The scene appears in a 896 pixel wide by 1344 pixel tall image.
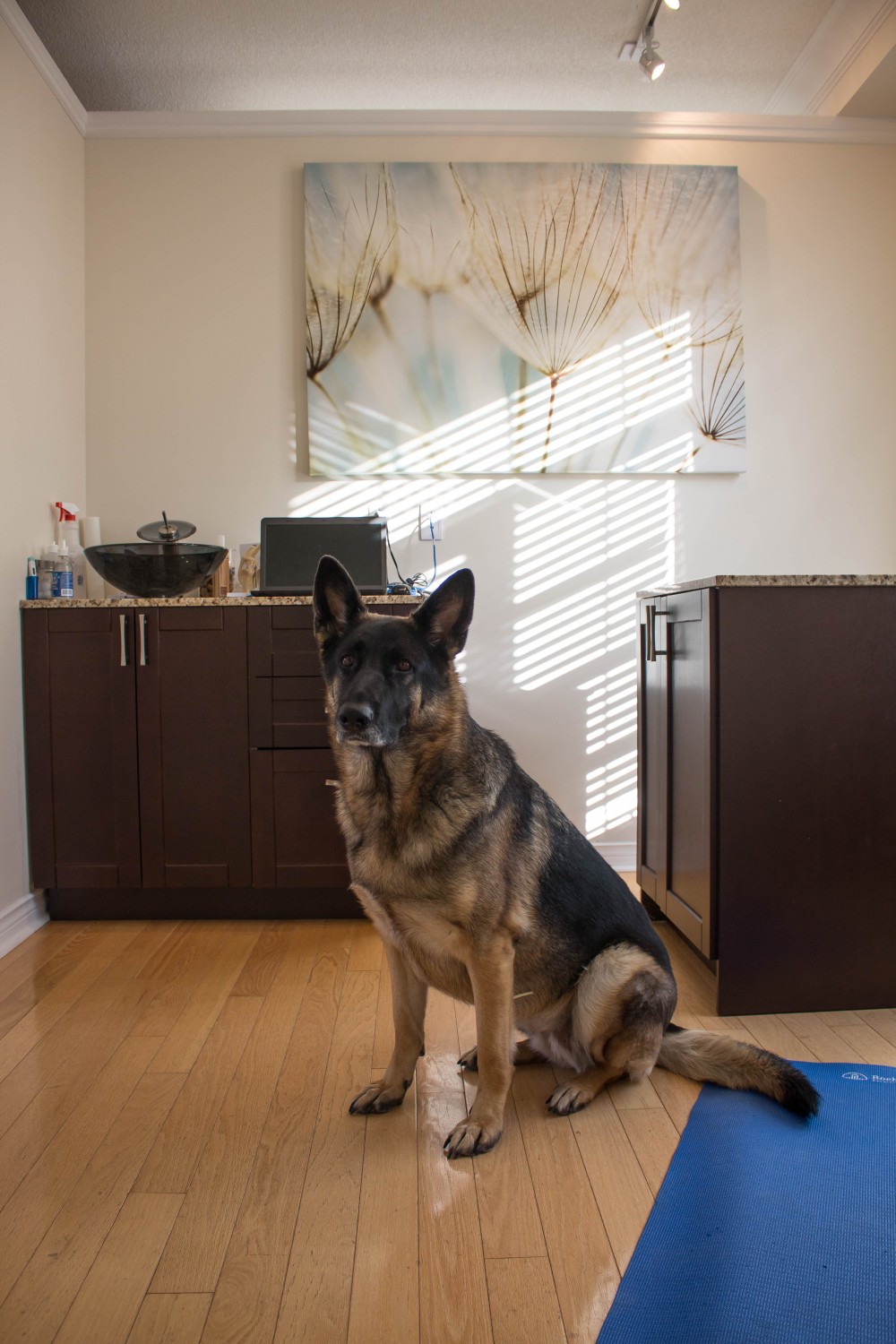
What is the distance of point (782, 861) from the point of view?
2293mm

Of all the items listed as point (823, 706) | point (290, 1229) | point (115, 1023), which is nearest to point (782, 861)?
point (823, 706)

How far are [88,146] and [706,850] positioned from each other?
3.78m

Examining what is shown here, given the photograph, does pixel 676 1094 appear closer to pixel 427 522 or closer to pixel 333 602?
pixel 333 602

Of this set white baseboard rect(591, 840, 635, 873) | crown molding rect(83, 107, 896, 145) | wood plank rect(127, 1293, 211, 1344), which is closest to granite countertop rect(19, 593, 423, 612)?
white baseboard rect(591, 840, 635, 873)

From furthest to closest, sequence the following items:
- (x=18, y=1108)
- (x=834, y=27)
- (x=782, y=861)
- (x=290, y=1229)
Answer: (x=834, y=27), (x=782, y=861), (x=18, y=1108), (x=290, y=1229)

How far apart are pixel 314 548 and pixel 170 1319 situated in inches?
99.9

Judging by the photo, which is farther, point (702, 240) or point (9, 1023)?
point (702, 240)

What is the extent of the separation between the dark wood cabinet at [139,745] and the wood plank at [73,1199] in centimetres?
117

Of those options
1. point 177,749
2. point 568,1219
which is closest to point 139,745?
point 177,749

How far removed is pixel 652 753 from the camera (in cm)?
298

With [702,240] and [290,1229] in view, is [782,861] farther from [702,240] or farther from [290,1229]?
[702,240]

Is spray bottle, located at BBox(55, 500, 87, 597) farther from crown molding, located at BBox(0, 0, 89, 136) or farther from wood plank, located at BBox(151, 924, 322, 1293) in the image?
wood plank, located at BBox(151, 924, 322, 1293)

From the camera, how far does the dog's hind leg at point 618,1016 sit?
1.81m

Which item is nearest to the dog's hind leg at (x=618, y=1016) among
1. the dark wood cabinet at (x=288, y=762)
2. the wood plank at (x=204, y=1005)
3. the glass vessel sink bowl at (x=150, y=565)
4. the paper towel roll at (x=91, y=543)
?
the wood plank at (x=204, y=1005)
